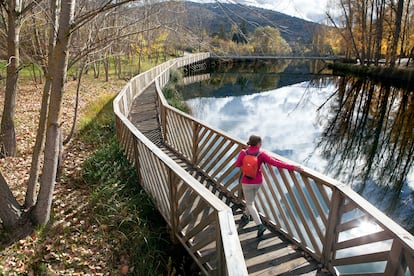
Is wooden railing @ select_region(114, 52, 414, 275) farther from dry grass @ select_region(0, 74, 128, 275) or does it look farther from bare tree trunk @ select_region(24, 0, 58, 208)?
bare tree trunk @ select_region(24, 0, 58, 208)

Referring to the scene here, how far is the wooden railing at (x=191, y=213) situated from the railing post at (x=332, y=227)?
1374mm

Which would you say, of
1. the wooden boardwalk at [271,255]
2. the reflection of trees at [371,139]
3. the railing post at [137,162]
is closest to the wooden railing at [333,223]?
the wooden boardwalk at [271,255]

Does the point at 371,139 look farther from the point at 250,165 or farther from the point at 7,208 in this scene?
the point at 7,208

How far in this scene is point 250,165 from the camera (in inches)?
153

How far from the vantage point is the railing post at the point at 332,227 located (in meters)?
3.19

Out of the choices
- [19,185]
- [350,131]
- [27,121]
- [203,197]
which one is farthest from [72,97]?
[350,131]

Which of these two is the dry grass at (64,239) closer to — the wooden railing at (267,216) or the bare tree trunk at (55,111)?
the bare tree trunk at (55,111)

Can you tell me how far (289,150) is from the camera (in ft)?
41.9

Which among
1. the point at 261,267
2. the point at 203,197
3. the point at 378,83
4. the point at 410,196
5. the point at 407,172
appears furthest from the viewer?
the point at 378,83

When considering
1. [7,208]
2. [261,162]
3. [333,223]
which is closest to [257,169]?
[261,162]

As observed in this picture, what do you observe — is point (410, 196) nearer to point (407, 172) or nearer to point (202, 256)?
point (407, 172)

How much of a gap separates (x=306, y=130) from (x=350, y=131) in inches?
88.8

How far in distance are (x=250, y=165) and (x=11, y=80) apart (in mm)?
5548

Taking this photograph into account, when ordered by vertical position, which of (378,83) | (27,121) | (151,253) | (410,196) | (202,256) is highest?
(378,83)
